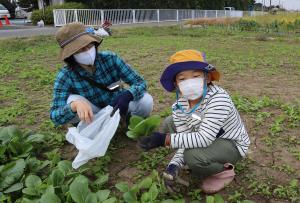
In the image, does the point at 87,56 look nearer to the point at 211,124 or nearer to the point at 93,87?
the point at 93,87

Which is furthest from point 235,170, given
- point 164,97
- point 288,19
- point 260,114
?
point 288,19

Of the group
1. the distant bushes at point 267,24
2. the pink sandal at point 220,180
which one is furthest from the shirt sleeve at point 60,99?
the distant bushes at point 267,24

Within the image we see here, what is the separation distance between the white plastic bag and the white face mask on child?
0.54 meters

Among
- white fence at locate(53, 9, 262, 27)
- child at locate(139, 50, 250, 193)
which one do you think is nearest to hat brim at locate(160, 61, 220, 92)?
child at locate(139, 50, 250, 193)

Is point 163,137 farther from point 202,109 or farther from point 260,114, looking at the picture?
point 260,114

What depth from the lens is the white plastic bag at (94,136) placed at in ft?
7.82

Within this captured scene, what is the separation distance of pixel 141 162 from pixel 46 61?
509cm

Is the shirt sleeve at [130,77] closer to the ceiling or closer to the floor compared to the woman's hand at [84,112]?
closer to the ceiling

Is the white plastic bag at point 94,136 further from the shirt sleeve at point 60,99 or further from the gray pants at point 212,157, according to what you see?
the gray pants at point 212,157

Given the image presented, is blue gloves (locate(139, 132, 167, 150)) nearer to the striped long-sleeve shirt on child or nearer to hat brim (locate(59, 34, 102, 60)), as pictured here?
the striped long-sleeve shirt on child

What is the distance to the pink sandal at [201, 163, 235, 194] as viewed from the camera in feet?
7.50

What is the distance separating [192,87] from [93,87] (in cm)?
103

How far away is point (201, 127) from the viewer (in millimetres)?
2162

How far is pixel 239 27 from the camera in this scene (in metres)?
14.4
